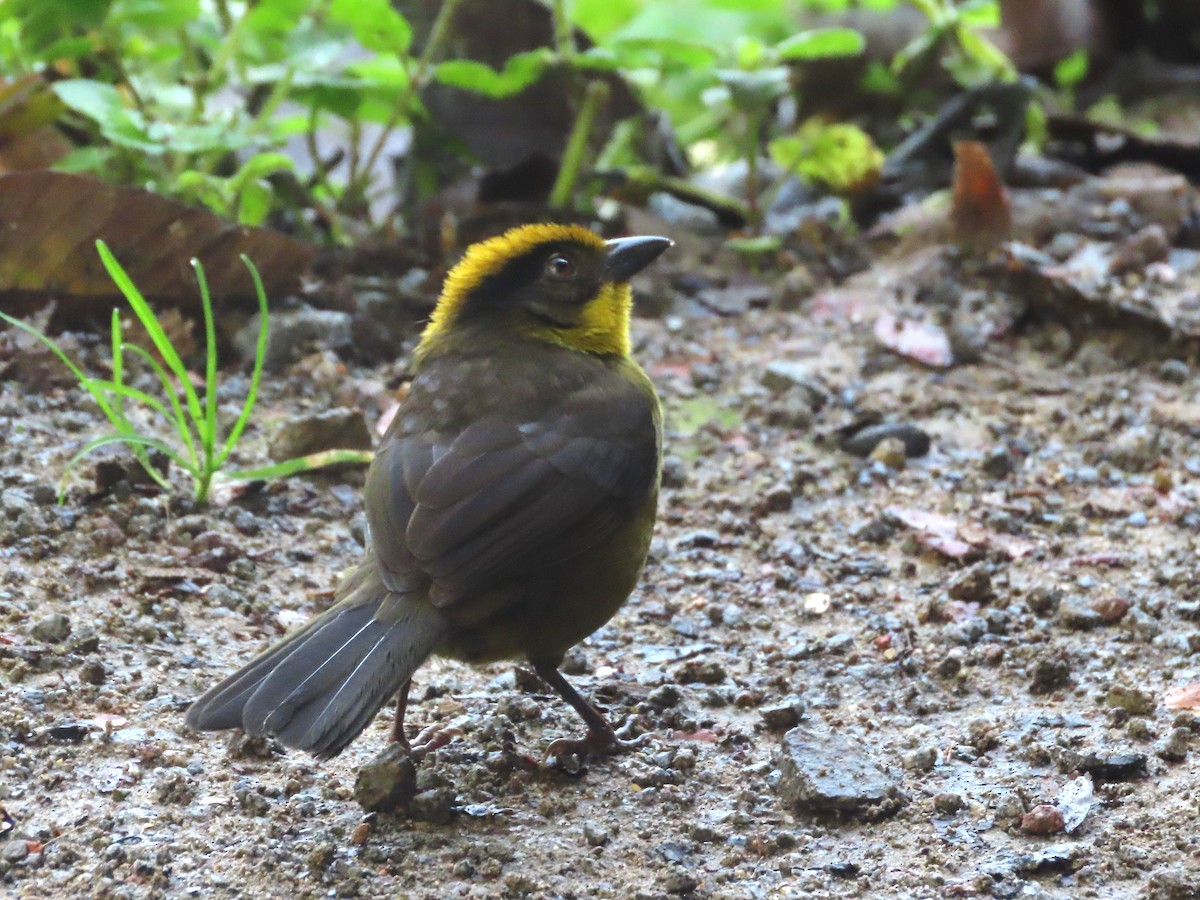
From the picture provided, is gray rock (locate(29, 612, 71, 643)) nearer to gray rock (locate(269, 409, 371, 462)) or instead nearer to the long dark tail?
the long dark tail

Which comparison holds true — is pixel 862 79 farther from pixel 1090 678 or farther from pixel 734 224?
pixel 1090 678

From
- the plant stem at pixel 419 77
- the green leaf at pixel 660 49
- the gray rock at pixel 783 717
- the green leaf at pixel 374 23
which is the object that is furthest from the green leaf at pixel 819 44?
the gray rock at pixel 783 717

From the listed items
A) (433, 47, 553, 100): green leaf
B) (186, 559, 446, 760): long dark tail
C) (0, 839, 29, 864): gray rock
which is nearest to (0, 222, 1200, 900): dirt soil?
(0, 839, 29, 864): gray rock

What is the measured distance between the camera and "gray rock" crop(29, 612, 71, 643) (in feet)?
10.3

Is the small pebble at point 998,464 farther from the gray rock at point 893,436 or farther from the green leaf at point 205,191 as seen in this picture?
the green leaf at point 205,191

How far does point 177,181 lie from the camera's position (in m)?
4.91

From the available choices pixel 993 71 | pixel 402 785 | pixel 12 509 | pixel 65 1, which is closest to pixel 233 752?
pixel 402 785

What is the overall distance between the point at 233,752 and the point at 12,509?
1.07 meters

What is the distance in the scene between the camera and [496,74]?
5629 mm

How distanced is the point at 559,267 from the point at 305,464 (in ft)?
2.86

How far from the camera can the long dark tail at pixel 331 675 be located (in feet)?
8.49

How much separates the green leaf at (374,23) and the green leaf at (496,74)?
19 cm

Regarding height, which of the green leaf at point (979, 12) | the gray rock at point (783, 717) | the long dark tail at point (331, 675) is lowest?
the gray rock at point (783, 717)

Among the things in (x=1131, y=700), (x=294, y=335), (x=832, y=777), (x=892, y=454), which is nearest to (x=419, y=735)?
(x=832, y=777)
